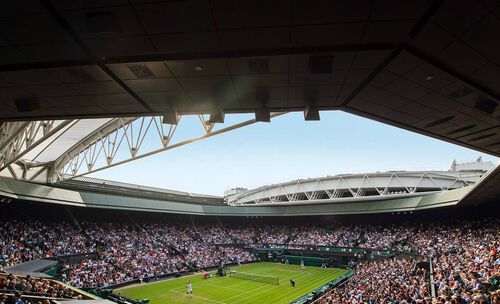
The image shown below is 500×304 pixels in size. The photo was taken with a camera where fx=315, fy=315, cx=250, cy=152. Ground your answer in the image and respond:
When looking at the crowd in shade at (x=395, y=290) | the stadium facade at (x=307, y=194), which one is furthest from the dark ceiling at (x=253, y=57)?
the stadium facade at (x=307, y=194)

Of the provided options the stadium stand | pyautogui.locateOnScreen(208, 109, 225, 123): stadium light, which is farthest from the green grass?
pyautogui.locateOnScreen(208, 109, 225, 123): stadium light

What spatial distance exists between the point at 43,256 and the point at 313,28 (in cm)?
3382

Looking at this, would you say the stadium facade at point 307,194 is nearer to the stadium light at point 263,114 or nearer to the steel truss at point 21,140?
→ the steel truss at point 21,140

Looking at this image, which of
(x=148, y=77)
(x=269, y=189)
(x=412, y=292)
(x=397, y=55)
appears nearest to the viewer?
(x=397, y=55)

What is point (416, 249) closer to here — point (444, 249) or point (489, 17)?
point (444, 249)

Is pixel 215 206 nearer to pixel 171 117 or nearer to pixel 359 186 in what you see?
pixel 359 186

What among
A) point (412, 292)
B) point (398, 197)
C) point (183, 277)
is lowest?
point (183, 277)

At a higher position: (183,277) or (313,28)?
(313,28)

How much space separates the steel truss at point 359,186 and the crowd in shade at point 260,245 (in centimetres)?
516

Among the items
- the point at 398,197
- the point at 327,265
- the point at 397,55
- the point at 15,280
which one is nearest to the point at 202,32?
the point at 397,55

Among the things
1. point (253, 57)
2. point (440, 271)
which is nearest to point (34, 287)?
point (253, 57)

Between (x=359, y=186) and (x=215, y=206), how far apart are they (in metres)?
23.8

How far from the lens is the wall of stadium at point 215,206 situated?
29844 millimetres

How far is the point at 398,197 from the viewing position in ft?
136
